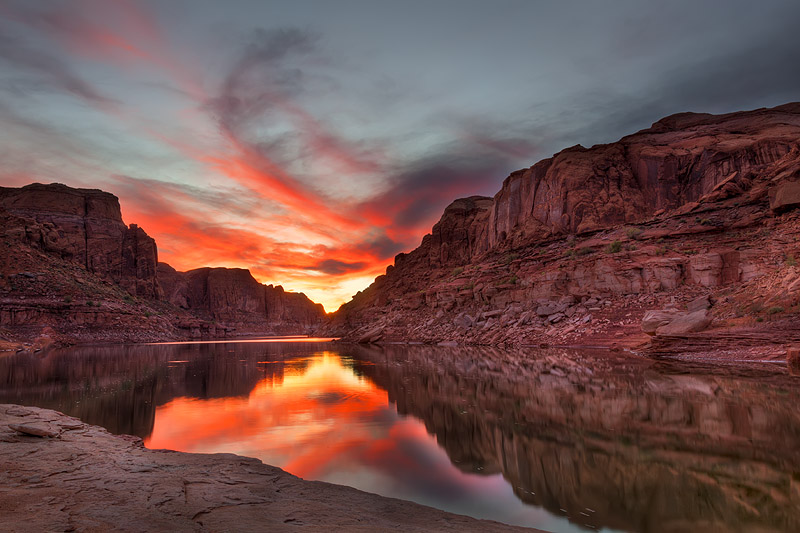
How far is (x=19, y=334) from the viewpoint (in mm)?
48781

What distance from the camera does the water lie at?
15.3 ft

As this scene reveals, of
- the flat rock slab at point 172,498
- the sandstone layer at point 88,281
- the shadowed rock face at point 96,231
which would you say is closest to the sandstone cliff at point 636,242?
the flat rock slab at point 172,498

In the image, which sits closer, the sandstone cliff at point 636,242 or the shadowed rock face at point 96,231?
the sandstone cliff at point 636,242

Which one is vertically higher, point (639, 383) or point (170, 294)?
point (170, 294)

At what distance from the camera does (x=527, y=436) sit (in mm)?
7543

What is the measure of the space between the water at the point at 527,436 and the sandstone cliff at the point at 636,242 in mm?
11414

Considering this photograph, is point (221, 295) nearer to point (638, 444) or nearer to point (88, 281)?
point (88, 281)

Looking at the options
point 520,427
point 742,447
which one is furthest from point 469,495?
point 742,447

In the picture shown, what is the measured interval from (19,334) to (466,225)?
262ft

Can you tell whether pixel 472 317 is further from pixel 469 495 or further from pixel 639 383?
pixel 469 495

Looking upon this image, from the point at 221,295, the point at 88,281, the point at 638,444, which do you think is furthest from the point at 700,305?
the point at 221,295

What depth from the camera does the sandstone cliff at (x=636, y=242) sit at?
89.7ft

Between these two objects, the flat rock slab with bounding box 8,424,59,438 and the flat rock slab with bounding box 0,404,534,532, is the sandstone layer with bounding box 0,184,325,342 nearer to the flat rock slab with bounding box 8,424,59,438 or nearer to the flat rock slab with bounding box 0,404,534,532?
the flat rock slab with bounding box 8,424,59,438

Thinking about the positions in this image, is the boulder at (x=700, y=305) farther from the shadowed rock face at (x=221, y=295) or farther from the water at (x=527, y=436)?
the shadowed rock face at (x=221, y=295)
